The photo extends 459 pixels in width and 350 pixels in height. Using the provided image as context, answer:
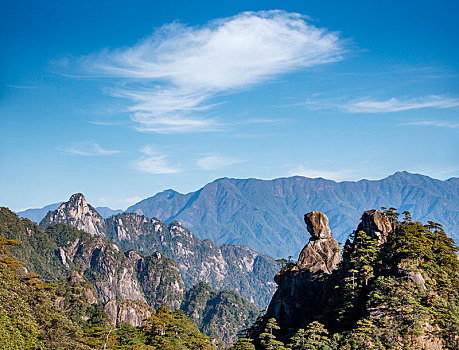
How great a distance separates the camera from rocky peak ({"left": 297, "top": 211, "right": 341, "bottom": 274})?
74.2 meters

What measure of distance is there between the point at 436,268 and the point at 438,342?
39.8 feet

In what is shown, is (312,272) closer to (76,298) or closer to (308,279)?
(308,279)

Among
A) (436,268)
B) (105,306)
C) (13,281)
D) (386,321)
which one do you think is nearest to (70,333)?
(13,281)

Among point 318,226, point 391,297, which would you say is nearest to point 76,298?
point 318,226

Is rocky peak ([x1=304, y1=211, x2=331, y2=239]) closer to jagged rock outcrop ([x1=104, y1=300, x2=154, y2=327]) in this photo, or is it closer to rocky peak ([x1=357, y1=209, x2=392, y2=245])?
rocky peak ([x1=357, y1=209, x2=392, y2=245])

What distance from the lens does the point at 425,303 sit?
5400 cm

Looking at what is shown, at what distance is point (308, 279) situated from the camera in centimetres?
7338

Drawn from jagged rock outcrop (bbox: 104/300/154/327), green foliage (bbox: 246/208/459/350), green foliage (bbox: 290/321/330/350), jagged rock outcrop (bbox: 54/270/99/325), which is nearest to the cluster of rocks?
green foliage (bbox: 246/208/459/350)

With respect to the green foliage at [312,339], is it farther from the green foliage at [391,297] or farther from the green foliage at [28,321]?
the green foliage at [28,321]

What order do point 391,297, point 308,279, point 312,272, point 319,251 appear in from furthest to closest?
point 319,251, point 312,272, point 308,279, point 391,297

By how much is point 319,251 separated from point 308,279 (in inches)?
245

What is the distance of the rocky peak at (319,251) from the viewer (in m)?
74.2

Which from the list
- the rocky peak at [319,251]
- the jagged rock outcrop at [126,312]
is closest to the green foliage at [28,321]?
the rocky peak at [319,251]

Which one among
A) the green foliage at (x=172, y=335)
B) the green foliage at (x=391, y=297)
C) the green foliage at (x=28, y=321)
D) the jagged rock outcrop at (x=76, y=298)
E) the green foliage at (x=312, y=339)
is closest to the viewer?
the green foliage at (x=28, y=321)
